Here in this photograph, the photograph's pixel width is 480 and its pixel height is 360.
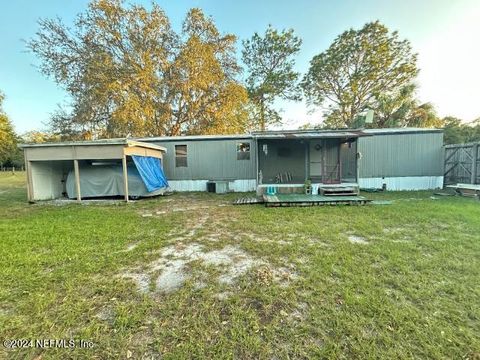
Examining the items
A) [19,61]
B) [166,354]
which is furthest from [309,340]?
[19,61]

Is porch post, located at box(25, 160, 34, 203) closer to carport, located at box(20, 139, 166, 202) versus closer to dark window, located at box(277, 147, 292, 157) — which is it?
carport, located at box(20, 139, 166, 202)

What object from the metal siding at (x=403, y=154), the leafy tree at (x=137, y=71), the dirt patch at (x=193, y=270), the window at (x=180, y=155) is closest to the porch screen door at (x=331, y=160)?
the metal siding at (x=403, y=154)

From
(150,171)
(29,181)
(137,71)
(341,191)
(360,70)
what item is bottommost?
(341,191)

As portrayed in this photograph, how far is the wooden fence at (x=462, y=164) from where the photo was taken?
9.30m

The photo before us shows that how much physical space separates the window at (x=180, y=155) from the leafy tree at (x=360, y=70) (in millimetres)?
14322

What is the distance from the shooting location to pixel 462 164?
10133 mm

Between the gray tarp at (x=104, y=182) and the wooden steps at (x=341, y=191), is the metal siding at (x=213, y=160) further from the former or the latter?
the wooden steps at (x=341, y=191)

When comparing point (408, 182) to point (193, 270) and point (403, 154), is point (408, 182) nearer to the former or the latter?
point (403, 154)

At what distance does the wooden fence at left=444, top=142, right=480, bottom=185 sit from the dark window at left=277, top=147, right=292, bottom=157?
737cm

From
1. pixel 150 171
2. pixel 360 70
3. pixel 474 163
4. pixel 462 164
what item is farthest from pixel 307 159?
pixel 360 70

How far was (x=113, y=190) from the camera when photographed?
31.4 ft

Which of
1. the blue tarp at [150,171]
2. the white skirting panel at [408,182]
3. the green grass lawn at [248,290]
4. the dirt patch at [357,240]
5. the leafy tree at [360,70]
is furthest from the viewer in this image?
the leafy tree at [360,70]

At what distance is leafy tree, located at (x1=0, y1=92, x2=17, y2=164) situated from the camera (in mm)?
26500

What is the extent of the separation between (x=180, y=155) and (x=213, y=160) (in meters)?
1.77
